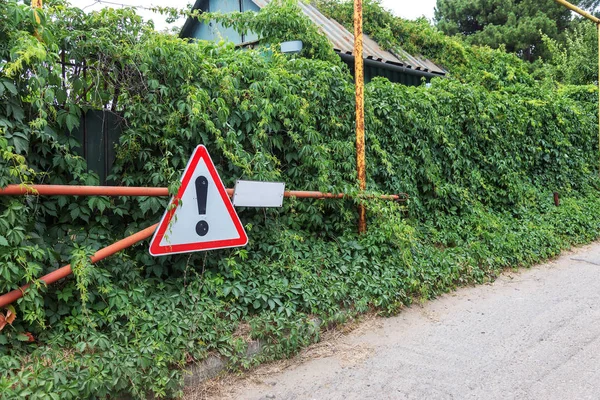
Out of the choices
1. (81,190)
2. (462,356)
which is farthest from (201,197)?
(462,356)

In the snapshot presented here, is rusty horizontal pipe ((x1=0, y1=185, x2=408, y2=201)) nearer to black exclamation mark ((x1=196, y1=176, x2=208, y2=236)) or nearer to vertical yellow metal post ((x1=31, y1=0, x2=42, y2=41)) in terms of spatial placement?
black exclamation mark ((x1=196, y1=176, x2=208, y2=236))

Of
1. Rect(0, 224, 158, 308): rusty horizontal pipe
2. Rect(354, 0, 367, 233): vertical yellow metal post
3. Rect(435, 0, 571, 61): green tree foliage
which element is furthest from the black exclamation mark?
Rect(435, 0, 571, 61): green tree foliage

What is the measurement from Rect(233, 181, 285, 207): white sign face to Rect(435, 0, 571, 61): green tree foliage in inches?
925

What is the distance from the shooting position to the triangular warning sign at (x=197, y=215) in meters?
3.70

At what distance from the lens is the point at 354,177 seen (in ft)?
18.9

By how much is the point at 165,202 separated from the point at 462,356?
2.77 metres

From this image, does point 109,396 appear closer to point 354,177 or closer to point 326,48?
point 354,177

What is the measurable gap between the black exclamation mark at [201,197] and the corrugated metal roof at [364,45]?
6.08 metres

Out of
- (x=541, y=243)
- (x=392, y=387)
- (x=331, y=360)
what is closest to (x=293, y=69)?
(x=331, y=360)

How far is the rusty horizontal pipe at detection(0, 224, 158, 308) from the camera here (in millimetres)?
3008

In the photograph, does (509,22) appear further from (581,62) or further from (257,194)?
(257,194)

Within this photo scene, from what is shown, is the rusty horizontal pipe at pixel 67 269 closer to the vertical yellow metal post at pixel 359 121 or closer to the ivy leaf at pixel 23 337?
the ivy leaf at pixel 23 337

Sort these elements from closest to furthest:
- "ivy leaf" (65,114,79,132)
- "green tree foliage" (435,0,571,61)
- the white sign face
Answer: "ivy leaf" (65,114,79,132) < the white sign face < "green tree foliage" (435,0,571,61)

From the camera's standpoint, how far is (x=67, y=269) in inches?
129
